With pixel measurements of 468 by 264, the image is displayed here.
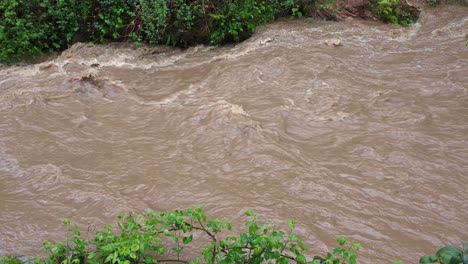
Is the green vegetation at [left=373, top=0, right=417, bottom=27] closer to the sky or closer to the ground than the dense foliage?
closer to the ground

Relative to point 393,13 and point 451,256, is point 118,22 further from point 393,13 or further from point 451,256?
point 451,256

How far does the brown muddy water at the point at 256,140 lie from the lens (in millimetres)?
4102

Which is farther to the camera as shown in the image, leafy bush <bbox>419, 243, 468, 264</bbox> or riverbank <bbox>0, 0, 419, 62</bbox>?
riverbank <bbox>0, 0, 419, 62</bbox>

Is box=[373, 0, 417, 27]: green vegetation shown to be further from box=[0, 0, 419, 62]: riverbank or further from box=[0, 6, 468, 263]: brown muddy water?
box=[0, 0, 419, 62]: riverbank

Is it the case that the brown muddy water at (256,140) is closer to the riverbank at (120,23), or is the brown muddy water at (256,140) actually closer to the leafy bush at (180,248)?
the riverbank at (120,23)

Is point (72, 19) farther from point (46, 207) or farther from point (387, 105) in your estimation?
point (387, 105)

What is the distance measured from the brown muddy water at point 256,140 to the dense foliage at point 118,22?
46cm

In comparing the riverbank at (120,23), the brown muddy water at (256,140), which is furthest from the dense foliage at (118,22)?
the brown muddy water at (256,140)

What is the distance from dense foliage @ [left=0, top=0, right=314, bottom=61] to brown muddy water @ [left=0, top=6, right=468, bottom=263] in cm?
46

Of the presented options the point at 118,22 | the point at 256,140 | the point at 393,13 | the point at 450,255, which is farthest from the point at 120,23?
the point at 450,255

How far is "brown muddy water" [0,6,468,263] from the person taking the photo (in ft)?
13.5

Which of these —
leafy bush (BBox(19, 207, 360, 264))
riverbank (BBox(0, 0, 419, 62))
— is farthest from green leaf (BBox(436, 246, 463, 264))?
riverbank (BBox(0, 0, 419, 62))

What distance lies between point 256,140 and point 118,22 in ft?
15.3

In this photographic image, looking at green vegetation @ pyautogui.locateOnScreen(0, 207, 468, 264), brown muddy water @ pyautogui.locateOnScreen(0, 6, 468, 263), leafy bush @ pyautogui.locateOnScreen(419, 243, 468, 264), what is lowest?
brown muddy water @ pyautogui.locateOnScreen(0, 6, 468, 263)
